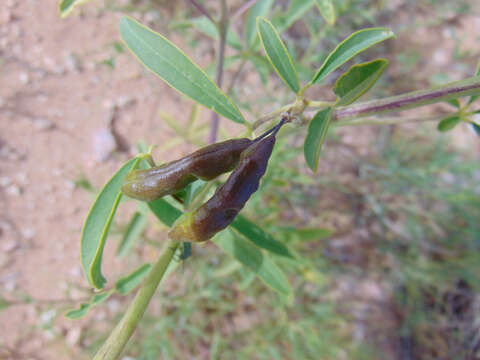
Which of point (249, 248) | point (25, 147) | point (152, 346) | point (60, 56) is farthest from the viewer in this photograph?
point (60, 56)

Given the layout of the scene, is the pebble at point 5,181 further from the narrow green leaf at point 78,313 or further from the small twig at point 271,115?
the small twig at point 271,115

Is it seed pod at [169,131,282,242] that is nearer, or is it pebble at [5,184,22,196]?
seed pod at [169,131,282,242]

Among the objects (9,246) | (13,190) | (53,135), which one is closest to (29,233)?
(9,246)

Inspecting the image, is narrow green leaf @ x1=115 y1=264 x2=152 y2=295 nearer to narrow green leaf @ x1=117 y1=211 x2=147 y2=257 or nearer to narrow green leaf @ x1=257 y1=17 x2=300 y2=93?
narrow green leaf @ x1=117 y1=211 x2=147 y2=257

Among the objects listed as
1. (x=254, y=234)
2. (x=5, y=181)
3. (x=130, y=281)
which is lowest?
(x=254, y=234)

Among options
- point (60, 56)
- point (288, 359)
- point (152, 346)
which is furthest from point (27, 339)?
point (60, 56)

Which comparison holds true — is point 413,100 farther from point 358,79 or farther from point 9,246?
point 9,246

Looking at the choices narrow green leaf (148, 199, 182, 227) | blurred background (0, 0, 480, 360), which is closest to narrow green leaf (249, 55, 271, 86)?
blurred background (0, 0, 480, 360)

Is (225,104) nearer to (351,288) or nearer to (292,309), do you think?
(292,309)
